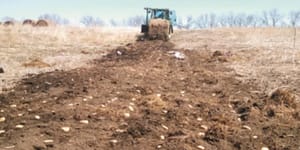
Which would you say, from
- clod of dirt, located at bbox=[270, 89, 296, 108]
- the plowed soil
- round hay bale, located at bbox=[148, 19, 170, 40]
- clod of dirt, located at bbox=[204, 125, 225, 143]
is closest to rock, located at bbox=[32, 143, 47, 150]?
the plowed soil

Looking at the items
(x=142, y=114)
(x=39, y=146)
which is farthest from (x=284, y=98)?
(x=39, y=146)

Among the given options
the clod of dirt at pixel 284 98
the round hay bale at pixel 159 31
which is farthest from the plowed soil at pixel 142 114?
the round hay bale at pixel 159 31

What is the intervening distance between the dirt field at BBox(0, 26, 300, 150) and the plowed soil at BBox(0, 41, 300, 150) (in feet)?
0.03

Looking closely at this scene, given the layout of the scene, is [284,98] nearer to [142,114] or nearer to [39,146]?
[142,114]

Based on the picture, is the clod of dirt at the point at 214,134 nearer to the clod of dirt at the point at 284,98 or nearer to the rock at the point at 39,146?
the clod of dirt at the point at 284,98

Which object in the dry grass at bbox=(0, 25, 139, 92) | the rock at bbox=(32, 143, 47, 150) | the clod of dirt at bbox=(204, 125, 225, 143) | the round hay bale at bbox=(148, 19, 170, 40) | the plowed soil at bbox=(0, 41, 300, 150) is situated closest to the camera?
the rock at bbox=(32, 143, 47, 150)

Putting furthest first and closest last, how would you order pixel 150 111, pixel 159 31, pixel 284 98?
pixel 159 31
pixel 284 98
pixel 150 111

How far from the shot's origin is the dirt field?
5.00 m

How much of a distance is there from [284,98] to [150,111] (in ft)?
7.18

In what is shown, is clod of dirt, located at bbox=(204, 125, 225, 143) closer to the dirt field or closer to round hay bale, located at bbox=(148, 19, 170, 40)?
the dirt field

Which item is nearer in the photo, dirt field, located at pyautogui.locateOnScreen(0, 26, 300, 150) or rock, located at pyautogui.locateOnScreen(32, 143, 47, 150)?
rock, located at pyautogui.locateOnScreen(32, 143, 47, 150)

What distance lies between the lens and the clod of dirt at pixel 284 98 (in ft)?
22.4

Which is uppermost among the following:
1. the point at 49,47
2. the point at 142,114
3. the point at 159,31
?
the point at 159,31

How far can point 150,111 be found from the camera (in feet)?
20.7
